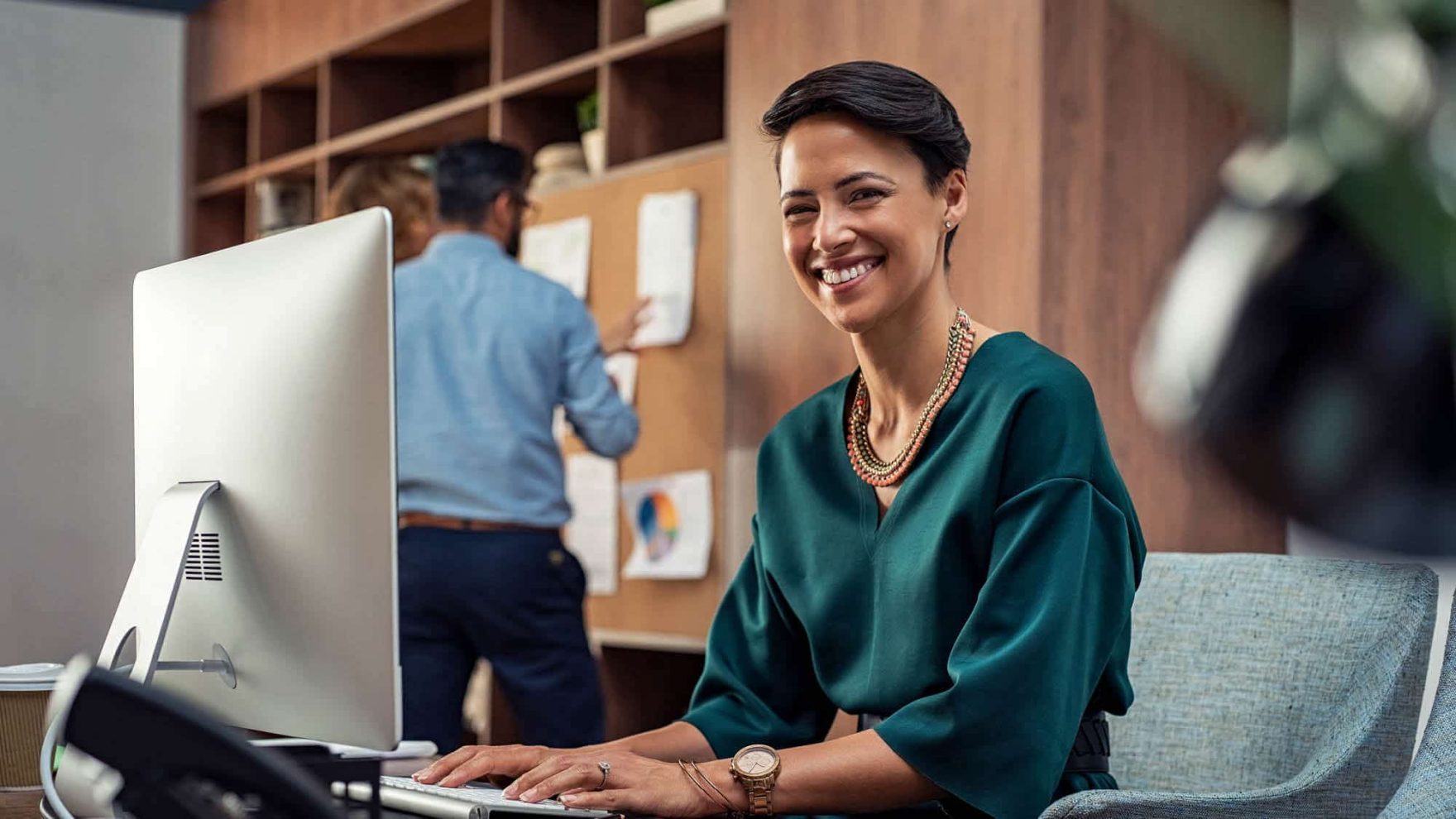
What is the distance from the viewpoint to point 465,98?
4.02m

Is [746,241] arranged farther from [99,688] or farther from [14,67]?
[99,688]

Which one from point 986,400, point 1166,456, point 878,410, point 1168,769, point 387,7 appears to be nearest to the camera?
point 986,400

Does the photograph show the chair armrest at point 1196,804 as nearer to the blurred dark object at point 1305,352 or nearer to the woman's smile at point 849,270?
the blurred dark object at point 1305,352

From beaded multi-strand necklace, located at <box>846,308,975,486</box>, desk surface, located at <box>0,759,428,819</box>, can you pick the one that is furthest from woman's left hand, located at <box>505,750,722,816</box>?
beaded multi-strand necklace, located at <box>846,308,975,486</box>

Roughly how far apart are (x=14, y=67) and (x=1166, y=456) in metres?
2.26

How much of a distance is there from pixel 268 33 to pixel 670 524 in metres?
2.52

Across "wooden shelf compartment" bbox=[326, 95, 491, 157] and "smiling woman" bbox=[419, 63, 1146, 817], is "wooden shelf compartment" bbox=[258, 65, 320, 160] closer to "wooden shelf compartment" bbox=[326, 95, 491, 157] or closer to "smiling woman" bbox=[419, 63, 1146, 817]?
"wooden shelf compartment" bbox=[326, 95, 491, 157]

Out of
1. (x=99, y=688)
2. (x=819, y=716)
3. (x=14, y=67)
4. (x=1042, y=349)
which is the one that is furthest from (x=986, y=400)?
(x=14, y=67)

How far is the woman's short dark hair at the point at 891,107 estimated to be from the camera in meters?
1.40

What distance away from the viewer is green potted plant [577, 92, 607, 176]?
3.50 meters

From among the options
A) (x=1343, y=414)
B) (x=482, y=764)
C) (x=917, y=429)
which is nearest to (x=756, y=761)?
(x=482, y=764)

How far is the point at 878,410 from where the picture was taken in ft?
4.97

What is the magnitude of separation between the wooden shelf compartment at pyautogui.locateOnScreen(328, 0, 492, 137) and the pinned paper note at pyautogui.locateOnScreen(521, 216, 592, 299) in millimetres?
905

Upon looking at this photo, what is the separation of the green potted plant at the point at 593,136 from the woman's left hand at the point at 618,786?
94.0 inches
